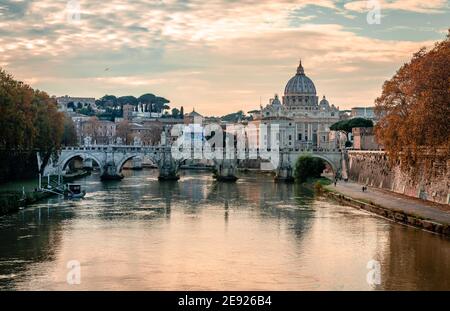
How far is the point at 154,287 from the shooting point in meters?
17.5

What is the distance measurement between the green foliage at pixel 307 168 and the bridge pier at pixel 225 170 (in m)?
7.10

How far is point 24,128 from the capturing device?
35.8m

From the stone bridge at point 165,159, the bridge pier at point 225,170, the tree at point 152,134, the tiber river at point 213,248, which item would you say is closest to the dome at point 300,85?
the tree at point 152,134

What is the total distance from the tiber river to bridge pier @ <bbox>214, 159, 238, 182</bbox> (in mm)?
22479

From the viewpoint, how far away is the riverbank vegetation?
34.3 m

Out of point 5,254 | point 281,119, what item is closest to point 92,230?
point 5,254

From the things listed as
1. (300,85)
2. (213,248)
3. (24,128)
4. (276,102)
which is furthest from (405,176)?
(300,85)

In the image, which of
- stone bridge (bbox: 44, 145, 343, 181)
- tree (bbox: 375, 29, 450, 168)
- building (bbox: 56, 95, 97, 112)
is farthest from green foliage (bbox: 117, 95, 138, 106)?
tree (bbox: 375, 29, 450, 168)

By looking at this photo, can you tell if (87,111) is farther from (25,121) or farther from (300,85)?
(25,121)

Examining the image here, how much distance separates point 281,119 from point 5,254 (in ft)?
243

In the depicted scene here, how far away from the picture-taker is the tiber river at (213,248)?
18203 millimetres

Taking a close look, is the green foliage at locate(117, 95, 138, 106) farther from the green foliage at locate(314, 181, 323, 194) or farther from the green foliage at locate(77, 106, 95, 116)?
the green foliage at locate(314, 181, 323, 194)

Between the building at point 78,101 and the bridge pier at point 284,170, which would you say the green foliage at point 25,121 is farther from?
the building at point 78,101

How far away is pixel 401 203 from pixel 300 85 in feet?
281
